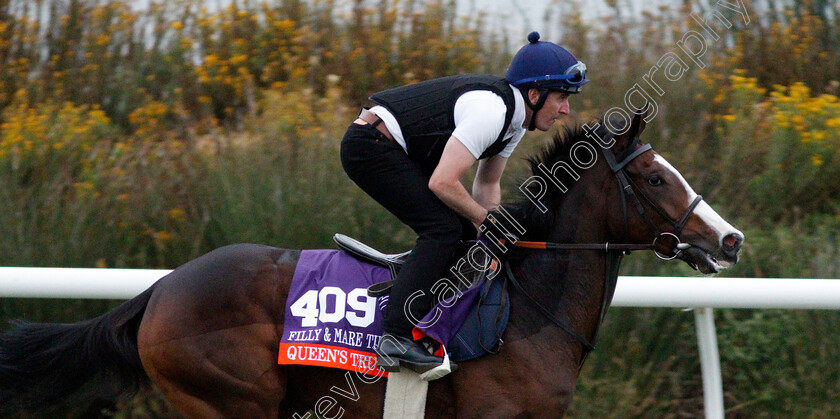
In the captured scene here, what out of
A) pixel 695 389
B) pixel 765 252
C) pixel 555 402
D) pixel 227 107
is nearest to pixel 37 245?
pixel 227 107

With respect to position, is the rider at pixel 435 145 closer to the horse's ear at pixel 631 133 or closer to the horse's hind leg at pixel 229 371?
the horse's ear at pixel 631 133

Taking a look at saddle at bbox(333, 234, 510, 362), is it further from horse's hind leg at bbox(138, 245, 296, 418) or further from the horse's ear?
the horse's ear

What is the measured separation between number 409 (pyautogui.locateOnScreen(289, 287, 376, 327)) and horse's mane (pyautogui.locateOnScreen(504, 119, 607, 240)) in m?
0.71

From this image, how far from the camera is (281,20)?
8523mm

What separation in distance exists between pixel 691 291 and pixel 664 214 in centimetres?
87

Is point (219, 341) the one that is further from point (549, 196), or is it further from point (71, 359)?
point (549, 196)

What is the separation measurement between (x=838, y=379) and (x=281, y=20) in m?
6.08

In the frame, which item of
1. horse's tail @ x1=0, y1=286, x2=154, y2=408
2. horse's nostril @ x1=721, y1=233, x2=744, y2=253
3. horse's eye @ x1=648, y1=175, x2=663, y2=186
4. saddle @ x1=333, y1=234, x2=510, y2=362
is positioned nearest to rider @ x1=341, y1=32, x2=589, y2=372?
saddle @ x1=333, y1=234, x2=510, y2=362

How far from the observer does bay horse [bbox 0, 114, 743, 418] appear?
3.39 m

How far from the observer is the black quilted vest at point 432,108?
3443 mm

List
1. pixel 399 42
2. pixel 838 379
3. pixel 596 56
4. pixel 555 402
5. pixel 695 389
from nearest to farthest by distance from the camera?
pixel 555 402
pixel 838 379
pixel 695 389
pixel 596 56
pixel 399 42

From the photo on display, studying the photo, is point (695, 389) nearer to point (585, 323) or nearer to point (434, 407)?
point (585, 323)

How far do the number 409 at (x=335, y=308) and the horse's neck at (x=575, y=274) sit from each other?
610 millimetres

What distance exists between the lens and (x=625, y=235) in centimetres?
350
